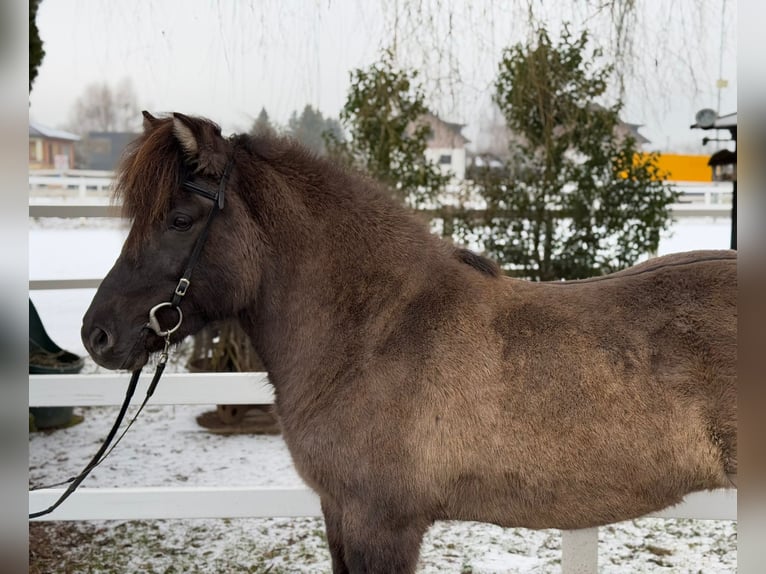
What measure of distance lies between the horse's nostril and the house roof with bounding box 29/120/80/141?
10.5 feet

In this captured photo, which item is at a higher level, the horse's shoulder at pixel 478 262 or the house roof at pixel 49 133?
the house roof at pixel 49 133

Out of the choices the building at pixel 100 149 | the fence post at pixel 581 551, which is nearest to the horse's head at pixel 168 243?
the fence post at pixel 581 551

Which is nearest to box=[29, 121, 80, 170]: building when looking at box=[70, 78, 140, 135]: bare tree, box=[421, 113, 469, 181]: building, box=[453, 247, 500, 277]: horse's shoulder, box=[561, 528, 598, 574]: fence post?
box=[70, 78, 140, 135]: bare tree

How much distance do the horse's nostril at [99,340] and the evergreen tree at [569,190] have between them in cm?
325

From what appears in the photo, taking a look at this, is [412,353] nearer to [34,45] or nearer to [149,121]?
[149,121]

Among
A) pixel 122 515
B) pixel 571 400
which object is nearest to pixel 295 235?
pixel 571 400

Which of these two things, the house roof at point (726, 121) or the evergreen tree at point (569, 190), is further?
the evergreen tree at point (569, 190)

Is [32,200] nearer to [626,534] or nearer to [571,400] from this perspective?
[571,400]

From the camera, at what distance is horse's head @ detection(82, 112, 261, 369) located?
218 centimetres

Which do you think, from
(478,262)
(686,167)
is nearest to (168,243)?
(478,262)

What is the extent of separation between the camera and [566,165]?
16.2ft

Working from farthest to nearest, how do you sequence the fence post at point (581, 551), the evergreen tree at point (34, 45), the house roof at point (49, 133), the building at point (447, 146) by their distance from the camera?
the house roof at point (49, 133) < the building at point (447, 146) < the evergreen tree at point (34, 45) < the fence post at point (581, 551)

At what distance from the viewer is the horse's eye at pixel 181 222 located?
221cm

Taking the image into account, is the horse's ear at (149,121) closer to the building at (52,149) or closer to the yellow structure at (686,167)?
the building at (52,149)
